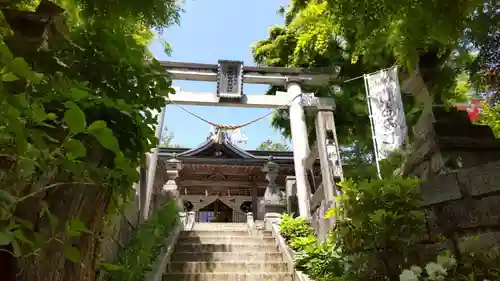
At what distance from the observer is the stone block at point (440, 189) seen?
10.9 ft

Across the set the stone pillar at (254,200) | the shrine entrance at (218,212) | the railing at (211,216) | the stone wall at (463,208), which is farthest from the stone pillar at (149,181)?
the shrine entrance at (218,212)

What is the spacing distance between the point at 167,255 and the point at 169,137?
2251 centimetres

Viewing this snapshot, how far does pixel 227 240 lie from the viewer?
327 inches

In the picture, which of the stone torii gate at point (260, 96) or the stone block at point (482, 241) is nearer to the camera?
the stone block at point (482, 241)

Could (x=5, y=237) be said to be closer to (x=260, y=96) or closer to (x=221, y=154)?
(x=260, y=96)

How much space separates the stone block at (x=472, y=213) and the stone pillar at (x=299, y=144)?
5.99m

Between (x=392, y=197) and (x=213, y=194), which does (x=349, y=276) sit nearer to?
(x=392, y=197)

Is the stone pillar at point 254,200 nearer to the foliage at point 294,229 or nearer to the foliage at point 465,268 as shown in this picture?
the foliage at point 294,229

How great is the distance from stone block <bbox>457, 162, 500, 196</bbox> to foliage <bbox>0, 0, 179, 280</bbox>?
271cm

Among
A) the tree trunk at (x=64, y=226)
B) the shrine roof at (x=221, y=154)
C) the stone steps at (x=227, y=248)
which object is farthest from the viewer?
the shrine roof at (x=221, y=154)

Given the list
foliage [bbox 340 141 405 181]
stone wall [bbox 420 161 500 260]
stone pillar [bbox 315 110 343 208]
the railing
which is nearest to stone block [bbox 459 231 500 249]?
stone wall [bbox 420 161 500 260]

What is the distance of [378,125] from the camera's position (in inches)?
285

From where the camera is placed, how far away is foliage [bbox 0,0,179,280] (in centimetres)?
105

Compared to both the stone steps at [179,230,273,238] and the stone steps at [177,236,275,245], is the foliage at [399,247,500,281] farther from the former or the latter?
the stone steps at [179,230,273,238]
